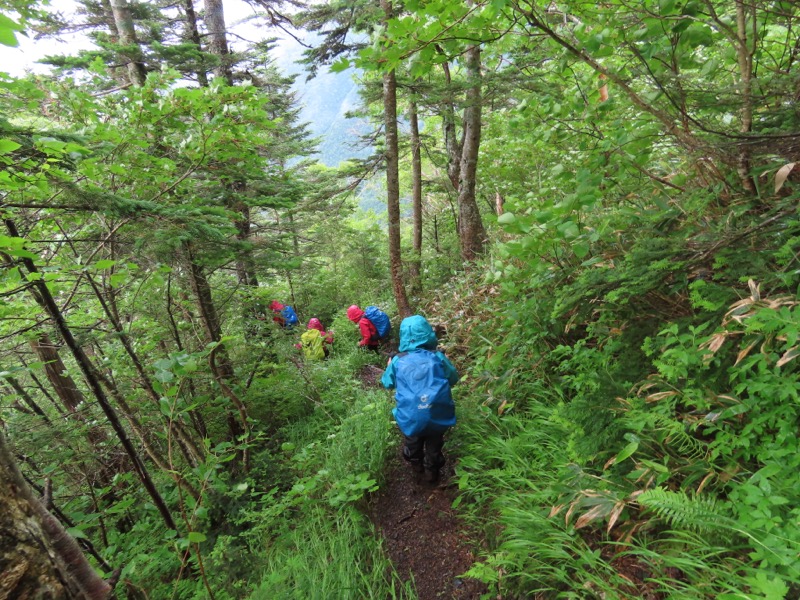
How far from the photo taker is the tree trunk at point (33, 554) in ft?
2.62

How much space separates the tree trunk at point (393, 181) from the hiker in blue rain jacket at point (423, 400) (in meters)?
4.28

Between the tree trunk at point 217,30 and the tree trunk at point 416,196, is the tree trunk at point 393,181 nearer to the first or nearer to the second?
the tree trunk at point 416,196

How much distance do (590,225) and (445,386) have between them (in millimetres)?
2208

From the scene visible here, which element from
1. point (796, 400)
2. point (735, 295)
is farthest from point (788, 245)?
point (796, 400)

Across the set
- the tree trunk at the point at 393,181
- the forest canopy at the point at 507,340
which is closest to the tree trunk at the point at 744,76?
the forest canopy at the point at 507,340

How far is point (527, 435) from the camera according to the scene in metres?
3.23

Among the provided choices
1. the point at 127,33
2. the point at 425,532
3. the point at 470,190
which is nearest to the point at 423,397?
the point at 425,532

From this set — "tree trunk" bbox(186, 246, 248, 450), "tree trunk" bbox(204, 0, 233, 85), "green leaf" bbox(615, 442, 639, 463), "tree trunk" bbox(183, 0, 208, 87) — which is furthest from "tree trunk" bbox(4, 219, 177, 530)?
"tree trunk" bbox(183, 0, 208, 87)

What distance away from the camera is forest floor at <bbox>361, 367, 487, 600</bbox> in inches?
105

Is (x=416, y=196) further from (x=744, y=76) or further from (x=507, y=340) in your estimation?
(x=744, y=76)

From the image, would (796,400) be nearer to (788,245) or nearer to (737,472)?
(737,472)

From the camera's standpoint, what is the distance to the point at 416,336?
12.8 ft

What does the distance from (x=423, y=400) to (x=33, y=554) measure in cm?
286

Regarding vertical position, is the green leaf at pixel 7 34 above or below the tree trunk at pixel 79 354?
above
